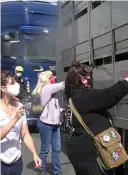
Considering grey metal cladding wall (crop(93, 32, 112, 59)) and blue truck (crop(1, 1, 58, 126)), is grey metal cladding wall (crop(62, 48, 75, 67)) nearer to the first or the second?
grey metal cladding wall (crop(93, 32, 112, 59))

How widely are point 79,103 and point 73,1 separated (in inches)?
121

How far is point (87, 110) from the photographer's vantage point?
10.7 ft

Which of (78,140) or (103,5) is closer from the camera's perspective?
(78,140)

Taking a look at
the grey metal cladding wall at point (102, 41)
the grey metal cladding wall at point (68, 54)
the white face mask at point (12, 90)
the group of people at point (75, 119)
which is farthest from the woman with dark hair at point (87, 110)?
the grey metal cladding wall at point (68, 54)

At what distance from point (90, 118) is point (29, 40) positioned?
7978 millimetres

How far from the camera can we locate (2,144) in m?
3.56

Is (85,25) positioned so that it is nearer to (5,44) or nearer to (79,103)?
(79,103)

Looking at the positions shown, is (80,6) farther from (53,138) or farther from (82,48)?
(53,138)

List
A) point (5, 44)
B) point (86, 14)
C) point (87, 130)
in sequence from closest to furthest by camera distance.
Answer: point (87, 130) < point (86, 14) < point (5, 44)

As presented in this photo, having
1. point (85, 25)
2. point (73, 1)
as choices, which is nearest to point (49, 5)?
point (73, 1)

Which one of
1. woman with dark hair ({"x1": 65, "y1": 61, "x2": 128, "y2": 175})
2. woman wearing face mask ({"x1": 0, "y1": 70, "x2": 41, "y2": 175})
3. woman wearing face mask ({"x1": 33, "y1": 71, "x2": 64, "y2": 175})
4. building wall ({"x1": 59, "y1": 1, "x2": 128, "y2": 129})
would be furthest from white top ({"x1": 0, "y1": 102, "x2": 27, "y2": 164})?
woman wearing face mask ({"x1": 33, "y1": 71, "x2": 64, "y2": 175})

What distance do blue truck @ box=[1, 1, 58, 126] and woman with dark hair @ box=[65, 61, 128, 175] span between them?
729cm

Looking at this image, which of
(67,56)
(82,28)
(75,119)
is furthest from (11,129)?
(67,56)

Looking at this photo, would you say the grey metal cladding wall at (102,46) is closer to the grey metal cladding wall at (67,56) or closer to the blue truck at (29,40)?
the grey metal cladding wall at (67,56)
